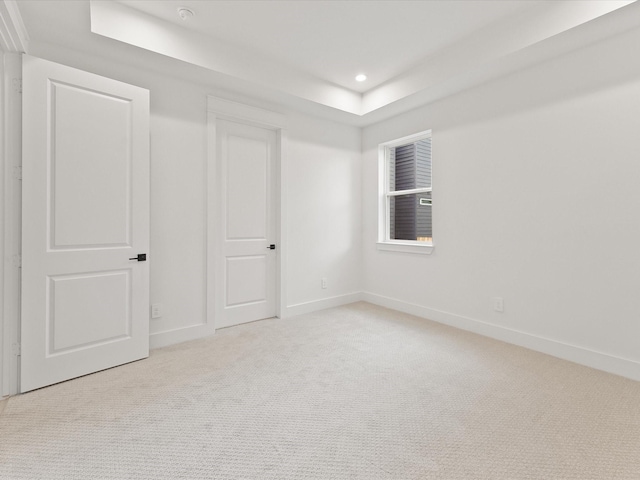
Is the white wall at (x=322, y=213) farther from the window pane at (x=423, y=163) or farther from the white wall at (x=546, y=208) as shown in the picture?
the white wall at (x=546, y=208)

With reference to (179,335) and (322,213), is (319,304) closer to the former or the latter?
(322,213)

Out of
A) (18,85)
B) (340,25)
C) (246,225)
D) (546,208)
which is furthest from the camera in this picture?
(246,225)

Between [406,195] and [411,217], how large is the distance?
0.98 ft

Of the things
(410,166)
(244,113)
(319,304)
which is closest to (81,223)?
(244,113)

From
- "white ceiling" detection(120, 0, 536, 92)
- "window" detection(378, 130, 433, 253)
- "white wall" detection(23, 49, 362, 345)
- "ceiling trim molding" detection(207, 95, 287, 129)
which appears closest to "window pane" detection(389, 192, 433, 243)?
"window" detection(378, 130, 433, 253)

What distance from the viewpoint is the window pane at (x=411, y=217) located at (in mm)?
3928

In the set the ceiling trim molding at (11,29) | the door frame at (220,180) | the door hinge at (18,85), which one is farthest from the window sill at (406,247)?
the ceiling trim molding at (11,29)

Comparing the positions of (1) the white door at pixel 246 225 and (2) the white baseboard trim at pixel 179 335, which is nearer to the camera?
(2) the white baseboard trim at pixel 179 335

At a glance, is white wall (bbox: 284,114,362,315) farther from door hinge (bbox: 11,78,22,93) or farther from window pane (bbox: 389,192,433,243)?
door hinge (bbox: 11,78,22,93)

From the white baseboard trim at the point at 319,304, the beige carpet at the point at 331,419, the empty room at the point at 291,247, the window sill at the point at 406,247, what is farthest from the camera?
the white baseboard trim at the point at 319,304

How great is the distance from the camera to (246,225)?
142 inches

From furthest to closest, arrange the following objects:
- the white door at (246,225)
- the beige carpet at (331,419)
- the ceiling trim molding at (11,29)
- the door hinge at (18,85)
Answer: the white door at (246,225)
the door hinge at (18,85)
the ceiling trim molding at (11,29)
the beige carpet at (331,419)

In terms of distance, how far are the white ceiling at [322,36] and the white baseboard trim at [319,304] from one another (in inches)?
95.1

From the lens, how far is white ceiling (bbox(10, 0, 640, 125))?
2.31 metres
